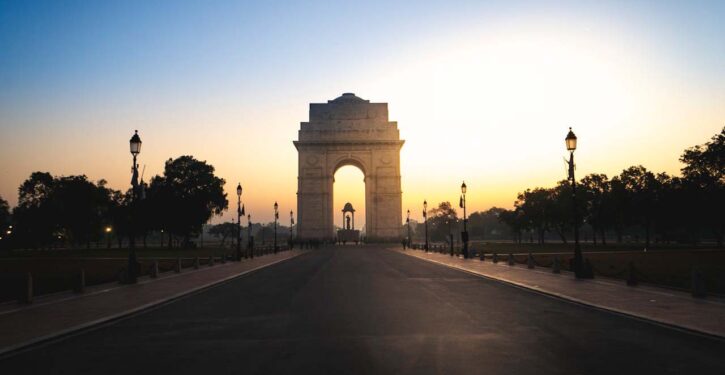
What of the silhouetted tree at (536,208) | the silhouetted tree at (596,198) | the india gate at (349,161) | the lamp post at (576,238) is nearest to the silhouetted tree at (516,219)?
the silhouetted tree at (536,208)

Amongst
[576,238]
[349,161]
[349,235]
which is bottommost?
[349,235]

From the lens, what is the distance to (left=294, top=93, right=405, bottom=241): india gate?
337ft

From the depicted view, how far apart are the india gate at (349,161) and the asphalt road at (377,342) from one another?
85.8 m

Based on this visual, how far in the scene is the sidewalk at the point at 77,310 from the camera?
11.6 metres

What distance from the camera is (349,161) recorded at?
359 ft

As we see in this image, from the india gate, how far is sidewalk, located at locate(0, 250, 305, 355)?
7978cm

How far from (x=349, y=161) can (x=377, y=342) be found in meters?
99.3

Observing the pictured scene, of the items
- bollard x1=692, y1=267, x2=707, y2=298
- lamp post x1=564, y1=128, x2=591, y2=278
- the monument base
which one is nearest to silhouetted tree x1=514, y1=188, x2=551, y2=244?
the monument base

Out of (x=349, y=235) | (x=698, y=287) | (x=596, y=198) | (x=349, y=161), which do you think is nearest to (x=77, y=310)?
(x=698, y=287)

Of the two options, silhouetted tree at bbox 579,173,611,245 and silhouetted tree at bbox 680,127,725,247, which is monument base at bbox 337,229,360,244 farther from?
silhouetted tree at bbox 680,127,725,247

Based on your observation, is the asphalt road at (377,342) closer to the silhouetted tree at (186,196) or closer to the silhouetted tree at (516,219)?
A: the silhouetted tree at (186,196)

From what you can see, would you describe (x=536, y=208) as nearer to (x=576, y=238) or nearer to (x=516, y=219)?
(x=516, y=219)

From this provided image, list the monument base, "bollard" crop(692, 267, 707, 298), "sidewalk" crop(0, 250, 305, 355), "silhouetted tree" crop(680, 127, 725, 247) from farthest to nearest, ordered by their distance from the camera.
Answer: the monument base < "silhouetted tree" crop(680, 127, 725, 247) < "bollard" crop(692, 267, 707, 298) < "sidewalk" crop(0, 250, 305, 355)

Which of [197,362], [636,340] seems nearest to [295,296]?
[197,362]
